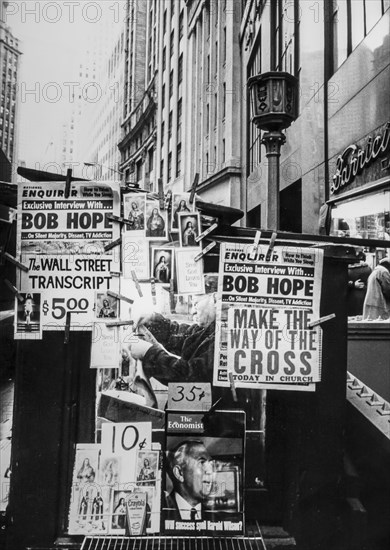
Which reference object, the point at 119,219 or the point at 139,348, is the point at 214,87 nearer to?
the point at 119,219

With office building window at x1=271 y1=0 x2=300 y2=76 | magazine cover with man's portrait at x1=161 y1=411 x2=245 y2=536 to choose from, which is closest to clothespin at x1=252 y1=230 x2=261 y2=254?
magazine cover with man's portrait at x1=161 y1=411 x2=245 y2=536

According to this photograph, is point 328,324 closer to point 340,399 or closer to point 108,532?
point 340,399

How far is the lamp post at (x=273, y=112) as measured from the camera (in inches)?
139

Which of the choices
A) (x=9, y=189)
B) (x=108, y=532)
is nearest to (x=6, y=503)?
(x=108, y=532)

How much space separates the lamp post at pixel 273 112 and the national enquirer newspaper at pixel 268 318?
942 millimetres

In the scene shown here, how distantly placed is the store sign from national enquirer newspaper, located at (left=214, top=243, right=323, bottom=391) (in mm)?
1713

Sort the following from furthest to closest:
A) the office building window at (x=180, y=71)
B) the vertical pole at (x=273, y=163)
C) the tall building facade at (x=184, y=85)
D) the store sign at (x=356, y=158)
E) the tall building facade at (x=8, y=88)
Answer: the store sign at (x=356, y=158), the office building window at (x=180, y=71), the tall building facade at (x=184, y=85), the vertical pole at (x=273, y=163), the tall building facade at (x=8, y=88)

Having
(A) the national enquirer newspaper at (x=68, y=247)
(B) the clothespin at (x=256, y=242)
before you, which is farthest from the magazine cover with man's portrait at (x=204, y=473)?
(B) the clothespin at (x=256, y=242)

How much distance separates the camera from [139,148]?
3777 mm

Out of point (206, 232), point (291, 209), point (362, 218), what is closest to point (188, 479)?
point (206, 232)

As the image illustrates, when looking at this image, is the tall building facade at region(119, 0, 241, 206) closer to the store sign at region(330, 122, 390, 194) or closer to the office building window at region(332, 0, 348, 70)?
the office building window at region(332, 0, 348, 70)

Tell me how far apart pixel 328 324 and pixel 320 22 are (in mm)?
2618

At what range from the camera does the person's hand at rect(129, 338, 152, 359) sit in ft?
8.72

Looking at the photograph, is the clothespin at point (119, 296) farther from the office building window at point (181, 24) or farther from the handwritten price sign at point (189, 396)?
the office building window at point (181, 24)
